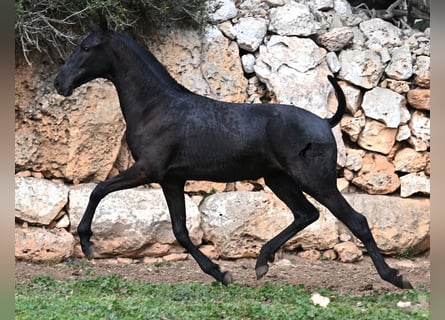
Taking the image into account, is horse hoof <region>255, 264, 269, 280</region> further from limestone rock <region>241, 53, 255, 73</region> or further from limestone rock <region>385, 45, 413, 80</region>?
limestone rock <region>385, 45, 413, 80</region>

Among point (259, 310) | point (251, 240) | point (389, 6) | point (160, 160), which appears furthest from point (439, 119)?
point (389, 6)

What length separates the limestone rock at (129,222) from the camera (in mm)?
9023

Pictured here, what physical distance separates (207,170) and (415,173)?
4.28 m

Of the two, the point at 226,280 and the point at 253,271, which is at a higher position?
the point at 226,280

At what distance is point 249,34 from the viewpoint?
999cm

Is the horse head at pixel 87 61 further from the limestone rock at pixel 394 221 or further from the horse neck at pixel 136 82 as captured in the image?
the limestone rock at pixel 394 221

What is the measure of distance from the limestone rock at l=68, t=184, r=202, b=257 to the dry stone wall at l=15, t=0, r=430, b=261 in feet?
0.05

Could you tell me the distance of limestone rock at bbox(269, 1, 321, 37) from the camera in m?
10.1

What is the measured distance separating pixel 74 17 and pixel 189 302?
427cm

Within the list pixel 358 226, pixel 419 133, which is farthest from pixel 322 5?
pixel 358 226

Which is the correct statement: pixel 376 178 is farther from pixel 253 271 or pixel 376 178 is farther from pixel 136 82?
pixel 136 82

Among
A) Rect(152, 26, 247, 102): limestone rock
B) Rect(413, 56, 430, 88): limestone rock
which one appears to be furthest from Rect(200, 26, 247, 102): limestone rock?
Rect(413, 56, 430, 88): limestone rock

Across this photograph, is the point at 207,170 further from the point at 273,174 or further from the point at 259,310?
the point at 259,310

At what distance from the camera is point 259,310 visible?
5.27m
